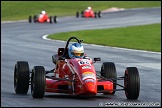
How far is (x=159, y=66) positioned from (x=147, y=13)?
134 ft

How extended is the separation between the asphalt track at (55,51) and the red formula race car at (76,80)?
0.56 ft

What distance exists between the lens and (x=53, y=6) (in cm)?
6988

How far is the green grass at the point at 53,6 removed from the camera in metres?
61.0

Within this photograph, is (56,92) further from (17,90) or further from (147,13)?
(147,13)

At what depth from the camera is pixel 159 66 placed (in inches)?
808

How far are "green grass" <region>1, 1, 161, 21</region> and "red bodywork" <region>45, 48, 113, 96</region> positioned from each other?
4305 cm

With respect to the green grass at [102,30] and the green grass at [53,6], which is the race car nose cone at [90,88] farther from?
the green grass at [53,6]

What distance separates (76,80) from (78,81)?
0.12 m

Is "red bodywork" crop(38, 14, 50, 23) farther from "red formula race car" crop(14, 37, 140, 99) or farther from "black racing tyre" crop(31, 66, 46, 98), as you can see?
"black racing tyre" crop(31, 66, 46, 98)

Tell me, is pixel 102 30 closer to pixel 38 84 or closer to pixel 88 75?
pixel 88 75

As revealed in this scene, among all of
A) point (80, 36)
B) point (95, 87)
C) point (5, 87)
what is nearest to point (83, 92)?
point (95, 87)

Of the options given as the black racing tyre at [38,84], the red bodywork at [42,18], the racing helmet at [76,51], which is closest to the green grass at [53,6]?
the red bodywork at [42,18]

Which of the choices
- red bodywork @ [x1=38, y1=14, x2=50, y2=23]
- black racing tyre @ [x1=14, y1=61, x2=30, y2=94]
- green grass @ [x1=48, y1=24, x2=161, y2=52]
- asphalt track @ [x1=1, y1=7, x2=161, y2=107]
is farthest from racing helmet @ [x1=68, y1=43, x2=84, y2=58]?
red bodywork @ [x1=38, y1=14, x2=50, y2=23]

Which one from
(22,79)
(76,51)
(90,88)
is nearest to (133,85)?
(90,88)
